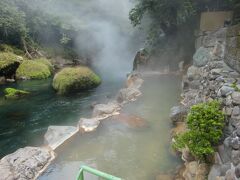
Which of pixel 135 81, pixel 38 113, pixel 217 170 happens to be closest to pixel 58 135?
pixel 38 113

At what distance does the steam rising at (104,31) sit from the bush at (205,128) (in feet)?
91.4

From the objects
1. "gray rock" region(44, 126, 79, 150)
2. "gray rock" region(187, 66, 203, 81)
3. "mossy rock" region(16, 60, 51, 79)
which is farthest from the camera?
"mossy rock" region(16, 60, 51, 79)

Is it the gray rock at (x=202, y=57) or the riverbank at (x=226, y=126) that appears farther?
the gray rock at (x=202, y=57)

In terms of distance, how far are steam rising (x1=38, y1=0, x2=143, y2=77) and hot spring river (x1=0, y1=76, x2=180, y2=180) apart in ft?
64.2

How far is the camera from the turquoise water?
9.64m

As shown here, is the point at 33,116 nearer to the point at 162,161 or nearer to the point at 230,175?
the point at 162,161

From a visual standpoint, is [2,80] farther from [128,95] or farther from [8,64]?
[128,95]

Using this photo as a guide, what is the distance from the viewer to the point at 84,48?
35.0 meters

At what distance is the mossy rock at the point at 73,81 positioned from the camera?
52.2ft

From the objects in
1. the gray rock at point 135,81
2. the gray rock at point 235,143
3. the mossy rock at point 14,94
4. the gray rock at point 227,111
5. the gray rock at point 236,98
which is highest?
the gray rock at point 236,98

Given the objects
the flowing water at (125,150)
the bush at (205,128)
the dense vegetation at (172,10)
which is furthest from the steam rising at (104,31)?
the bush at (205,128)

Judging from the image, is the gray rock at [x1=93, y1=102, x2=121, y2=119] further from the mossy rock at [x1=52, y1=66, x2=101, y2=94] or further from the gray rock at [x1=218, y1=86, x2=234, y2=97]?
the gray rock at [x1=218, y1=86, x2=234, y2=97]

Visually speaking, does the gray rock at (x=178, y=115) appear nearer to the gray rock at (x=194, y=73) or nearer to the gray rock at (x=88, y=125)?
the gray rock at (x=194, y=73)

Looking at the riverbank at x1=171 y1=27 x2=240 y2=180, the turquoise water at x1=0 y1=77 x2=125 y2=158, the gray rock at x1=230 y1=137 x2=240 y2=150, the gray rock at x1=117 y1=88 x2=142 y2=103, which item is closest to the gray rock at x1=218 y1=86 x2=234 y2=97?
the riverbank at x1=171 y1=27 x2=240 y2=180
